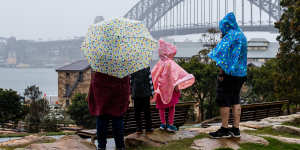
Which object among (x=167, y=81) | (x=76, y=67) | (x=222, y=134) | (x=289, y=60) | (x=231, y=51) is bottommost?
(x=222, y=134)

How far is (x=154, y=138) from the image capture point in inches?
151

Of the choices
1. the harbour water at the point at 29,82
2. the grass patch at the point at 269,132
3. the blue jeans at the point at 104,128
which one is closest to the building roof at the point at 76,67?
the harbour water at the point at 29,82

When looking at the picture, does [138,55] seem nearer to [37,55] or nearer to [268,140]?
[268,140]

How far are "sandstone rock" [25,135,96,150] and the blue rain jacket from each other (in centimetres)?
153

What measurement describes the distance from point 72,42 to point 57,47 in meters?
10.7

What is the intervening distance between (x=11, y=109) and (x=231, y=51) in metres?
13.3

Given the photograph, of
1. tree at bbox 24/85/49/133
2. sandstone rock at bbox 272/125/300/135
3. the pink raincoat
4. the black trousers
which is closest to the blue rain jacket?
the pink raincoat

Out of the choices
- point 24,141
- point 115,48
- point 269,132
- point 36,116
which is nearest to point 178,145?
point 115,48

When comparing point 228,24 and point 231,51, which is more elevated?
point 228,24

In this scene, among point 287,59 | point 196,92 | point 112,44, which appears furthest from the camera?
point 196,92

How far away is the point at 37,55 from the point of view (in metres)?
85.3

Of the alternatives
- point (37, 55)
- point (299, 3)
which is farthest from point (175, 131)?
point (37, 55)

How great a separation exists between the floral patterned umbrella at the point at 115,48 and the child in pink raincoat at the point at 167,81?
0.83 metres

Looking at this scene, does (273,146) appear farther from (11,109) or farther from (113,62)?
(11,109)
